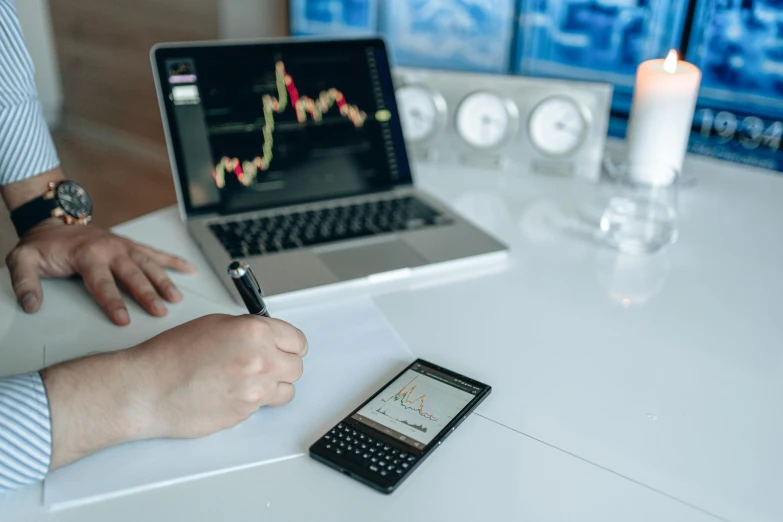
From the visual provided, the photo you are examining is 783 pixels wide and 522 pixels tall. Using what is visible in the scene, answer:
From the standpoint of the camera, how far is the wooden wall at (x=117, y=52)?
2365 millimetres

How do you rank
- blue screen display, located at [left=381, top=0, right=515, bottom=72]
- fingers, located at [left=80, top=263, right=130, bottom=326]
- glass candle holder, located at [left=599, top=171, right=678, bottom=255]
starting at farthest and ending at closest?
blue screen display, located at [left=381, top=0, right=515, bottom=72], glass candle holder, located at [left=599, top=171, right=678, bottom=255], fingers, located at [left=80, top=263, right=130, bottom=326]

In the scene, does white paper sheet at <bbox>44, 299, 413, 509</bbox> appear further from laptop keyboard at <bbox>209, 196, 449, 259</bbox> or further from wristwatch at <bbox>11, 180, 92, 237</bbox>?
wristwatch at <bbox>11, 180, 92, 237</bbox>

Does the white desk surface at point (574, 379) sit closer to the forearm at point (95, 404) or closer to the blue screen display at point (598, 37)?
the forearm at point (95, 404)

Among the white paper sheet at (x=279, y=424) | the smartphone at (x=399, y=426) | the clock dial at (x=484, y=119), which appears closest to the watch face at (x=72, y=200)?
the white paper sheet at (x=279, y=424)

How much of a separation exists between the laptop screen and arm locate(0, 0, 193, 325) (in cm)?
17

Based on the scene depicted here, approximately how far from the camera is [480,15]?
1585mm

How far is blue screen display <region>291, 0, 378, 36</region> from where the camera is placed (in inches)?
67.9

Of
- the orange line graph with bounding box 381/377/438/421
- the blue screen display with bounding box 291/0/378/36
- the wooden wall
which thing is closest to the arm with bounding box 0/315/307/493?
the orange line graph with bounding box 381/377/438/421

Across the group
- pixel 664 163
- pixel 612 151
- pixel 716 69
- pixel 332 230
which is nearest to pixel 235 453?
pixel 332 230

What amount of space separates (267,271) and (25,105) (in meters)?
0.44

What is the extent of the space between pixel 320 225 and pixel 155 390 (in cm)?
47

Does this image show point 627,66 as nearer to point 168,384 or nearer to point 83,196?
point 83,196

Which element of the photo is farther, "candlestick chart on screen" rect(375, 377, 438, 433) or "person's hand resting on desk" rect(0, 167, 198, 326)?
"person's hand resting on desk" rect(0, 167, 198, 326)

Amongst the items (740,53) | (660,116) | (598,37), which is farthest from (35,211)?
(740,53)
